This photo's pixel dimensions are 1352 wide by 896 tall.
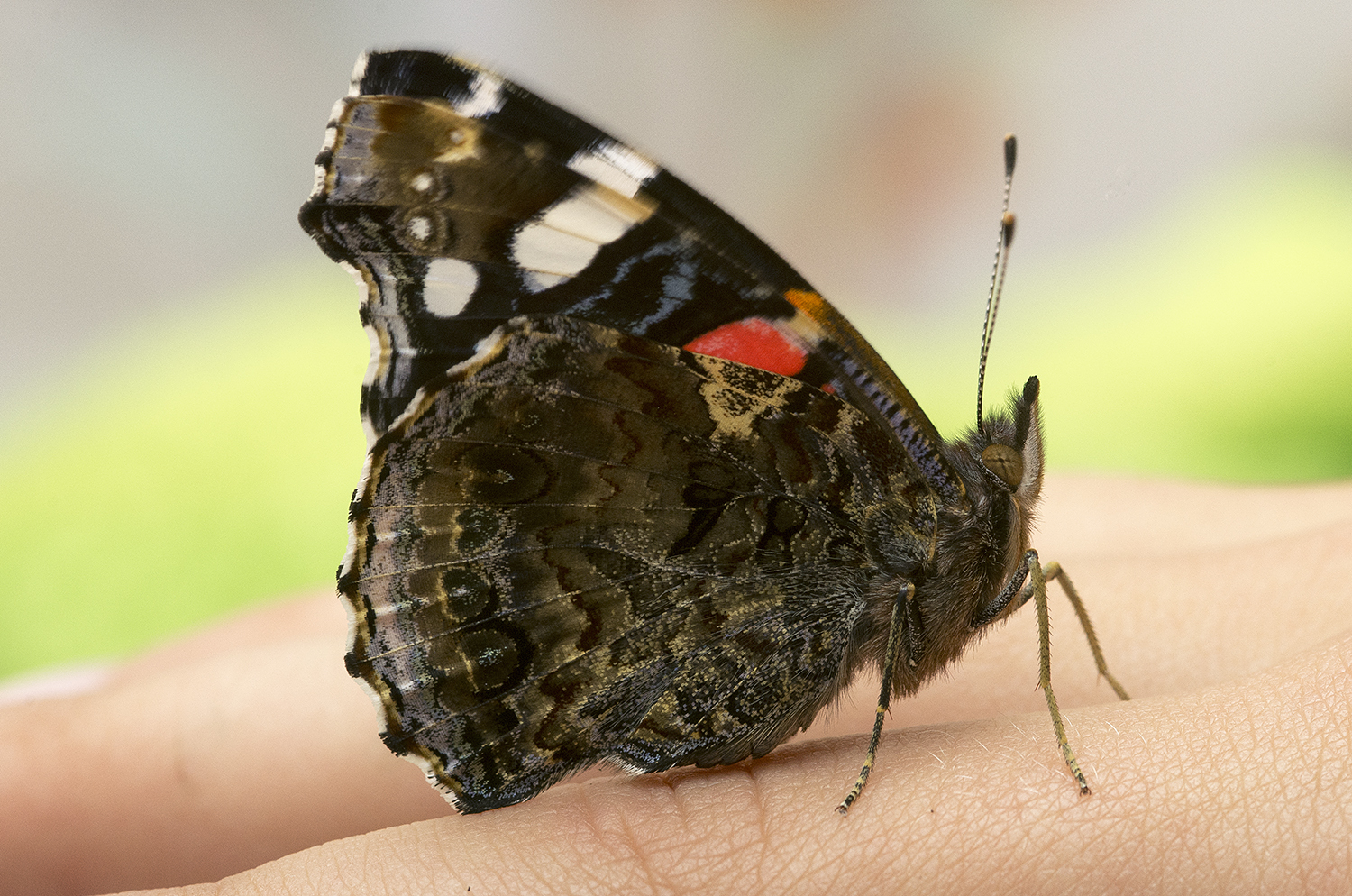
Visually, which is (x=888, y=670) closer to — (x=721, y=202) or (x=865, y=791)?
(x=865, y=791)

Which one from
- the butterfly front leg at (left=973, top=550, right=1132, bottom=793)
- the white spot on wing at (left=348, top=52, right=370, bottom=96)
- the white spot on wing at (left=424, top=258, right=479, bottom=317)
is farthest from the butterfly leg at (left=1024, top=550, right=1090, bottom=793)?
the white spot on wing at (left=348, top=52, right=370, bottom=96)

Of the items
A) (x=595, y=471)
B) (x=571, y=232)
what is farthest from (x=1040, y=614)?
(x=571, y=232)

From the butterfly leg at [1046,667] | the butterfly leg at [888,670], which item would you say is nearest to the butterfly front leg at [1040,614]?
the butterfly leg at [1046,667]

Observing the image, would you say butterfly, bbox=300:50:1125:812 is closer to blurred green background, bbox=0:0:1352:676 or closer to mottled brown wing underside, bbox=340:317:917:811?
mottled brown wing underside, bbox=340:317:917:811

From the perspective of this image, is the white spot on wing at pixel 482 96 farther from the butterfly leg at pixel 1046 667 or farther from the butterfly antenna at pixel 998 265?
the butterfly leg at pixel 1046 667

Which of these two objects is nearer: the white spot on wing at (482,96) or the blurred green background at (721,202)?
the white spot on wing at (482,96)

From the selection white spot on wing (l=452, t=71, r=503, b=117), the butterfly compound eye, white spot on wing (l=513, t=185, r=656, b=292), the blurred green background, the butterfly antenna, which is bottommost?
the butterfly compound eye

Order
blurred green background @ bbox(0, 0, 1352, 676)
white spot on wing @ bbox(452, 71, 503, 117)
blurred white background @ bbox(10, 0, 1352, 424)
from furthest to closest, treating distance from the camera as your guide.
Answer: blurred white background @ bbox(10, 0, 1352, 424), blurred green background @ bbox(0, 0, 1352, 676), white spot on wing @ bbox(452, 71, 503, 117)

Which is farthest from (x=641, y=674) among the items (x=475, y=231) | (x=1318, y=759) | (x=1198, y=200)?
(x=1198, y=200)
